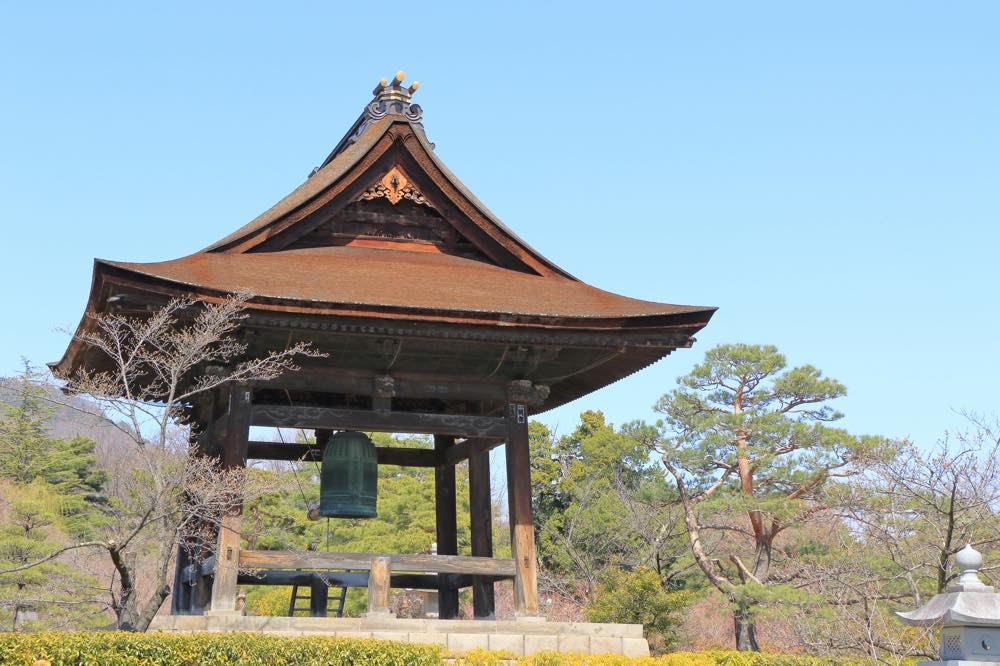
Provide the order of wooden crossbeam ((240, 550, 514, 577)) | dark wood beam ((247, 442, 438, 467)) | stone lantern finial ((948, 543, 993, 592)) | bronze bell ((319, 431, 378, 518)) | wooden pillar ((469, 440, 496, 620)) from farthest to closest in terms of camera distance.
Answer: dark wood beam ((247, 442, 438, 467)) → wooden pillar ((469, 440, 496, 620)) → bronze bell ((319, 431, 378, 518)) → wooden crossbeam ((240, 550, 514, 577)) → stone lantern finial ((948, 543, 993, 592))

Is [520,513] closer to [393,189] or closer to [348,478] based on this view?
[348,478]

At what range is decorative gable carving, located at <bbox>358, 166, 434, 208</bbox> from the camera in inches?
528

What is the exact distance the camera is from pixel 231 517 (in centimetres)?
1153

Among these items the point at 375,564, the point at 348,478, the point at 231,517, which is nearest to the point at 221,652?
the point at 231,517

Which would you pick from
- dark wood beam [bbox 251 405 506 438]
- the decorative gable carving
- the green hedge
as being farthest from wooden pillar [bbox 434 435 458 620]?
the green hedge

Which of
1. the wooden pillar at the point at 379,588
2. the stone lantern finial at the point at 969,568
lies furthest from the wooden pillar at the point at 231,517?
the stone lantern finial at the point at 969,568

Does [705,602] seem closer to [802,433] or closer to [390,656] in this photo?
[802,433]

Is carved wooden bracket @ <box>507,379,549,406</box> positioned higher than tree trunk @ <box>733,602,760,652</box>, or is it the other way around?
carved wooden bracket @ <box>507,379,549,406</box>

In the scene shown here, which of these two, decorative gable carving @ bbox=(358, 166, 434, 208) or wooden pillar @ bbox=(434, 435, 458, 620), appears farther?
wooden pillar @ bbox=(434, 435, 458, 620)

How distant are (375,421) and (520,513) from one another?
6.79 feet

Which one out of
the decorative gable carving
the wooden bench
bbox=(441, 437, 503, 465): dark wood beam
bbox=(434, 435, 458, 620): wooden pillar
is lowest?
the wooden bench

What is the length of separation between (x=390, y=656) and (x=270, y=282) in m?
4.30

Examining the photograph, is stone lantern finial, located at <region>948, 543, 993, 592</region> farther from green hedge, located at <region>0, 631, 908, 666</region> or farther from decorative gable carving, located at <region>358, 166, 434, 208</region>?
decorative gable carving, located at <region>358, 166, 434, 208</region>

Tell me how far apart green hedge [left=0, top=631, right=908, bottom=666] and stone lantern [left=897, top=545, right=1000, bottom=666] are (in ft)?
11.2
